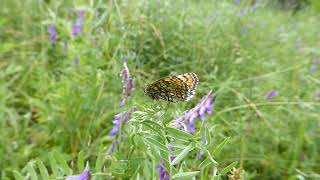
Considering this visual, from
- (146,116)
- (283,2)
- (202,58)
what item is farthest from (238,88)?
Result: (283,2)

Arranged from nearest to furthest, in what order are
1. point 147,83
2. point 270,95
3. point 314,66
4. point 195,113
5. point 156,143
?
point 156,143, point 195,113, point 147,83, point 270,95, point 314,66

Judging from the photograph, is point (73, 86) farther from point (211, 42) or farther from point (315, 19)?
point (315, 19)

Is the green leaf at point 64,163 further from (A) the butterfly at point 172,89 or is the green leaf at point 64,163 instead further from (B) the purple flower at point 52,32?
(B) the purple flower at point 52,32

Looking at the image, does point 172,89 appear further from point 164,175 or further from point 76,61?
point 76,61

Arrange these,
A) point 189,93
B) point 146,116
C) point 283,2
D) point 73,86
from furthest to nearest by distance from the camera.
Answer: point 283,2 < point 73,86 < point 189,93 < point 146,116

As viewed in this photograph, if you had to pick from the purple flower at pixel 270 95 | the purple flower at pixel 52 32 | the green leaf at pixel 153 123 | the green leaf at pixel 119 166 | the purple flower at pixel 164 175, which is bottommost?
the purple flower at pixel 164 175

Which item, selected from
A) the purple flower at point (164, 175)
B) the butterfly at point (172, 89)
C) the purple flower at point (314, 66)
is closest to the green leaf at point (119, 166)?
the purple flower at point (164, 175)

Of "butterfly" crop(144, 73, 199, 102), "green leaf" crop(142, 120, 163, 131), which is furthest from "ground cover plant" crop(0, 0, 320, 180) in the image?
"green leaf" crop(142, 120, 163, 131)

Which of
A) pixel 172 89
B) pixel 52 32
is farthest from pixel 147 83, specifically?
pixel 52 32
